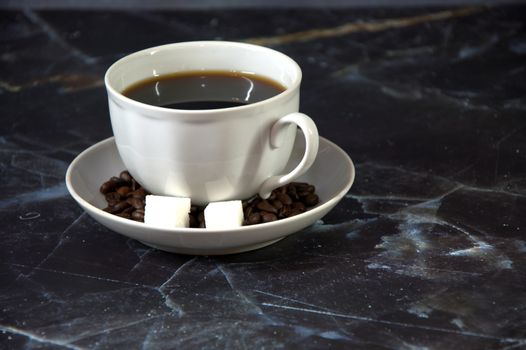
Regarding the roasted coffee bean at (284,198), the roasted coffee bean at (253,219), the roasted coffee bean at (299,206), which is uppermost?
Result: the roasted coffee bean at (284,198)

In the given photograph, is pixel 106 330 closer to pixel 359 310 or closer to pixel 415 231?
pixel 359 310

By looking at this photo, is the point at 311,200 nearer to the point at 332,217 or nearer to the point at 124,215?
the point at 332,217

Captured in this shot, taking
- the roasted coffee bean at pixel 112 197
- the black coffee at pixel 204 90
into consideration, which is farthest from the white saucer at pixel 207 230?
the black coffee at pixel 204 90

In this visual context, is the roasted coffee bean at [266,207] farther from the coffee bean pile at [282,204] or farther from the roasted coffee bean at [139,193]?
the roasted coffee bean at [139,193]

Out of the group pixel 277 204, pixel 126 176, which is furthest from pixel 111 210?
pixel 277 204

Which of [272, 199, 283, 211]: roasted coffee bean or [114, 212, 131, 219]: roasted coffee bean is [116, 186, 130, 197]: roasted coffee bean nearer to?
[114, 212, 131, 219]: roasted coffee bean
